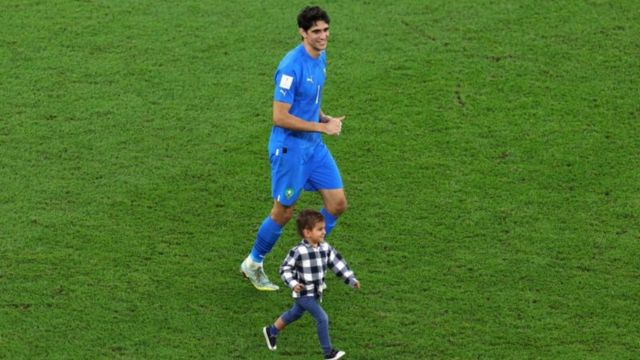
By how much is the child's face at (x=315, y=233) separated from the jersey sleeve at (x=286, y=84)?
1.11 m

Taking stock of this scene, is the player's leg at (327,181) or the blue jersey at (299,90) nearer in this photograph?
the blue jersey at (299,90)

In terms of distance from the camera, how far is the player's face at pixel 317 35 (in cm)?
966

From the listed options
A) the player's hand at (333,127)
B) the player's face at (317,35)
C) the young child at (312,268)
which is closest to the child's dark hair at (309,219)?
the young child at (312,268)

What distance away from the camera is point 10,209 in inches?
441

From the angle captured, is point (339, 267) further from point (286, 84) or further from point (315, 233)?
point (286, 84)

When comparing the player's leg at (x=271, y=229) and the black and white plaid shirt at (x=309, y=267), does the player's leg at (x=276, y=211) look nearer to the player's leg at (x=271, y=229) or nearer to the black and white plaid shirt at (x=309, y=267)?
the player's leg at (x=271, y=229)

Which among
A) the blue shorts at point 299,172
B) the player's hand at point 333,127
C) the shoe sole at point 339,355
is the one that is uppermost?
the player's hand at point 333,127

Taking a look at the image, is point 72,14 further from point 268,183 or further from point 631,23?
point 631,23

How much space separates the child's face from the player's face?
1.48 metres

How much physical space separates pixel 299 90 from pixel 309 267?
1.44 meters

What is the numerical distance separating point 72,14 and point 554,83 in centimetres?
523

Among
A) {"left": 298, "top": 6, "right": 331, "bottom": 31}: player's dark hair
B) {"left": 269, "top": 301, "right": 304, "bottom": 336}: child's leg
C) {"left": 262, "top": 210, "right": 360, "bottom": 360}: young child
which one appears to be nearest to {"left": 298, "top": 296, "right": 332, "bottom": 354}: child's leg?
{"left": 262, "top": 210, "right": 360, "bottom": 360}: young child

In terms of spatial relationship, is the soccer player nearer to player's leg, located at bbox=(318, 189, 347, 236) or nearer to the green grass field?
player's leg, located at bbox=(318, 189, 347, 236)

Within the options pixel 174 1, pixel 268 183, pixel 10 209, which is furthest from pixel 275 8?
pixel 10 209
